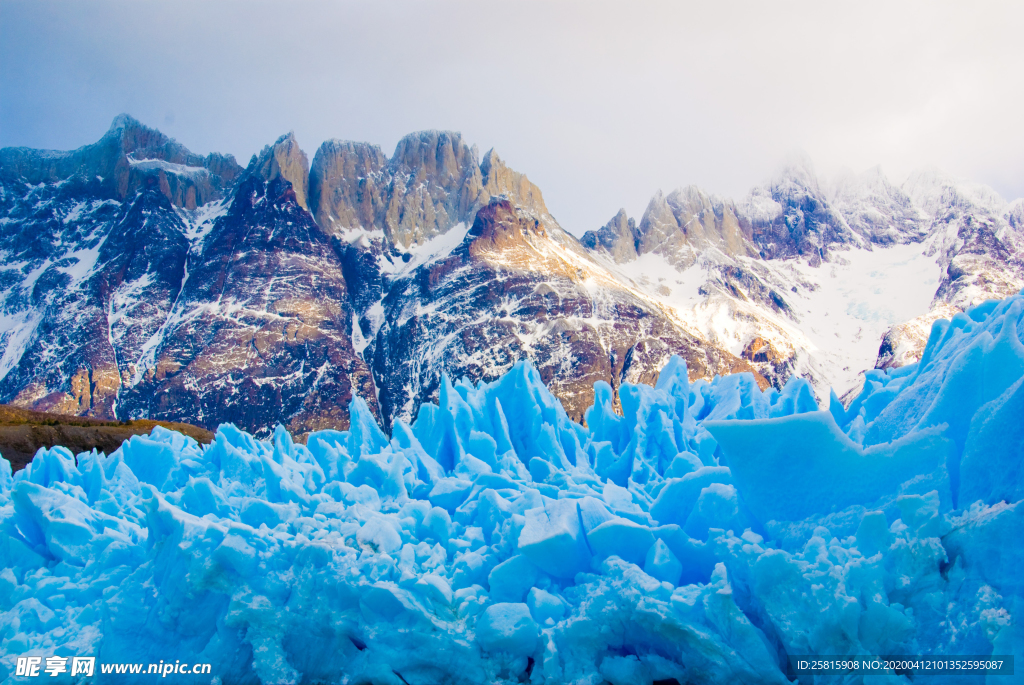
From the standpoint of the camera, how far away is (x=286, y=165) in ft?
335

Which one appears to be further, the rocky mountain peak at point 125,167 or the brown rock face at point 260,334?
the rocky mountain peak at point 125,167

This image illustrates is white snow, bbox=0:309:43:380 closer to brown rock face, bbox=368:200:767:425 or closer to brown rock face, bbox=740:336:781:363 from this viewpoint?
brown rock face, bbox=368:200:767:425

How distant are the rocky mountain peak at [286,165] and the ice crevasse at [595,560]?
98.4m

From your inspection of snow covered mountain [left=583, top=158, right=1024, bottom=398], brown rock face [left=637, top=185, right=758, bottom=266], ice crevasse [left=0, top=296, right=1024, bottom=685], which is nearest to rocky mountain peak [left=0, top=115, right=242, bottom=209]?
snow covered mountain [left=583, top=158, right=1024, bottom=398]

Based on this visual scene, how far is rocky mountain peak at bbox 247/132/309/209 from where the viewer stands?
101 meters

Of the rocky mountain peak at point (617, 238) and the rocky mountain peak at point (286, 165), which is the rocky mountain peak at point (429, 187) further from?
the rocky mountain peak at point (617, 238)

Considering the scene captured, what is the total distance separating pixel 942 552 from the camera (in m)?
5.54

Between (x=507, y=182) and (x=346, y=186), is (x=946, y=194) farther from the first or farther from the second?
(x=346, y=186)

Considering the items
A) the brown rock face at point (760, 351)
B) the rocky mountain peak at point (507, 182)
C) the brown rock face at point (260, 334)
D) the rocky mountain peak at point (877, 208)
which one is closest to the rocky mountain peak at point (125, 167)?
the brown rock face at point (260, 334)

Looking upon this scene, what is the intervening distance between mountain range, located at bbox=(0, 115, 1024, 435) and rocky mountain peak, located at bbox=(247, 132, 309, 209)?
17.1 inches

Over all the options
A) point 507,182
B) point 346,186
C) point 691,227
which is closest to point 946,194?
point 691,227

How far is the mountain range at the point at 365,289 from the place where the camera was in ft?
253

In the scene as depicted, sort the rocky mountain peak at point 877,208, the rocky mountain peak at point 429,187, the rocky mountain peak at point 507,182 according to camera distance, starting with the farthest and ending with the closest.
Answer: the rocky mountain peak at point 877,208, the rocky mountain peak at point 507,182, the rocky mountain peak at point 429,187

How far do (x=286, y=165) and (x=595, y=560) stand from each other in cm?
10727
